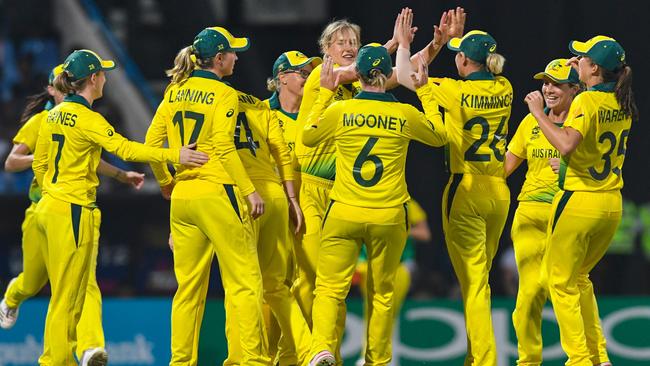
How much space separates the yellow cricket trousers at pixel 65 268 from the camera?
8398 mm

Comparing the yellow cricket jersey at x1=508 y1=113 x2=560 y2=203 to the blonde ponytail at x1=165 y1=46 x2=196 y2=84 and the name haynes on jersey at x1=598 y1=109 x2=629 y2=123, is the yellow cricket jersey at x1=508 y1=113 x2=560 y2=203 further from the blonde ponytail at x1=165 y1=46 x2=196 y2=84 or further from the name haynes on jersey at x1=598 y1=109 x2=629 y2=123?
the blonde ponytail at x1=165 y1=46 x2=196 y2=84

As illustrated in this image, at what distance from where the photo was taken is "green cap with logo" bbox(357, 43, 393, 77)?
787 centimetres

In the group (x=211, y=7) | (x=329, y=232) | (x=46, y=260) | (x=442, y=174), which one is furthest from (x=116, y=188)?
(x=329, y=232)

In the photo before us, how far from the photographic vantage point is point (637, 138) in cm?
1434

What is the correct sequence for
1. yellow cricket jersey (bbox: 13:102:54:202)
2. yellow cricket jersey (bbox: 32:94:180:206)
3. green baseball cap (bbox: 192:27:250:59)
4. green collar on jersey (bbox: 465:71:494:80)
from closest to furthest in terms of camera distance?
green baseball cap (bbox: 192:27:250:59) < yellow cricket jersey (bbox: 32:94:180:206) < green collar on jersey (bbox: 465:71:494:80) < yellow cricket jersey (bbox: 13:102:54:202)

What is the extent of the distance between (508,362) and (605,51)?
4328mm

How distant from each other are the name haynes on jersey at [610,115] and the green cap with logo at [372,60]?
1271 mm

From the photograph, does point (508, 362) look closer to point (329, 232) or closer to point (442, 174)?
point (442, 174)

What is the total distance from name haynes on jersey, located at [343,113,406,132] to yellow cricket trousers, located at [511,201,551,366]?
1.44 metres

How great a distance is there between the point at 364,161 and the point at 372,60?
583 millimetres

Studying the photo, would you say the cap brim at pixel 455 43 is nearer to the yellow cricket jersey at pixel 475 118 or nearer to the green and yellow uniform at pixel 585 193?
the yellow cricket jersey at pixel 475 118

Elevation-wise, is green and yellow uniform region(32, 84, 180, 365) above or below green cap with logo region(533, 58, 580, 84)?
below

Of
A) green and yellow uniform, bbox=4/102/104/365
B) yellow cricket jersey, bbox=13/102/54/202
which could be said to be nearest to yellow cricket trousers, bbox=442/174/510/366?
green and yellow uniform, bbox=4/102/104/365

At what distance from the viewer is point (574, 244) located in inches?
320
